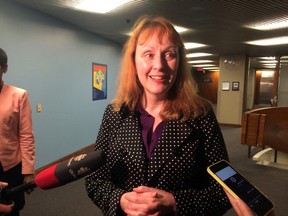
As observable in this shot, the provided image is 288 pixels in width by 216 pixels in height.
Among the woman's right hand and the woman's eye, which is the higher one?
the woman's eye

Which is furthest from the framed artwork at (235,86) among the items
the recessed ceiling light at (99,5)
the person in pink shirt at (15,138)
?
the person in pink shirt at (15,138)

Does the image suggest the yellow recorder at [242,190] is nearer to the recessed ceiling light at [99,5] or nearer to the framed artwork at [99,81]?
the recessed ceiling light at [99,5]

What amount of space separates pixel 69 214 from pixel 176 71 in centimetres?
239

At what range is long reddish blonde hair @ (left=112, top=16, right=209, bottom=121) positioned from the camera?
97 cm

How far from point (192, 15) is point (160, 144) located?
3.20 m

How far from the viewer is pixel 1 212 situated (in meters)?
0.70

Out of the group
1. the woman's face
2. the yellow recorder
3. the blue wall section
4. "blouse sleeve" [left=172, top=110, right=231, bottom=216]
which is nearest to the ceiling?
the blue wall section

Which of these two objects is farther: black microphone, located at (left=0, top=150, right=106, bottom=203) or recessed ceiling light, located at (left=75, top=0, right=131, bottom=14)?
recessed ceiling light, located at (left=75, top=0, right=131, bottom=14)

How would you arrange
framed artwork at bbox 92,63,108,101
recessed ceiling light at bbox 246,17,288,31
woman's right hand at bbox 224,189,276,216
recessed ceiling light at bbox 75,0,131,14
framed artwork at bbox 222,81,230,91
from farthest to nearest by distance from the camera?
framed artwork at bbox 222,81,230,91, framed artwork at bbox 92,63,108,101, recessed ceiling light at bbox 246,17,288,31, recessed ceiling light at bbox 75,0,131,14, woman's right hand at bbox 224,189,276,216

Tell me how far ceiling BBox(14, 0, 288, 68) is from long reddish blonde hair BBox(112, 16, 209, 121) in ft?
7.50

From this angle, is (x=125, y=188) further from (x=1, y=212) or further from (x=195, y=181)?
(x=1, y=212)

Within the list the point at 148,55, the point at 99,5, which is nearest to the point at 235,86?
the point at 99,5

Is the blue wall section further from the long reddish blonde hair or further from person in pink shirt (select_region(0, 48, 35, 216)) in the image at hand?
the long reddish blonde hair

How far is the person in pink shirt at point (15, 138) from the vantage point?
5.46 ft
